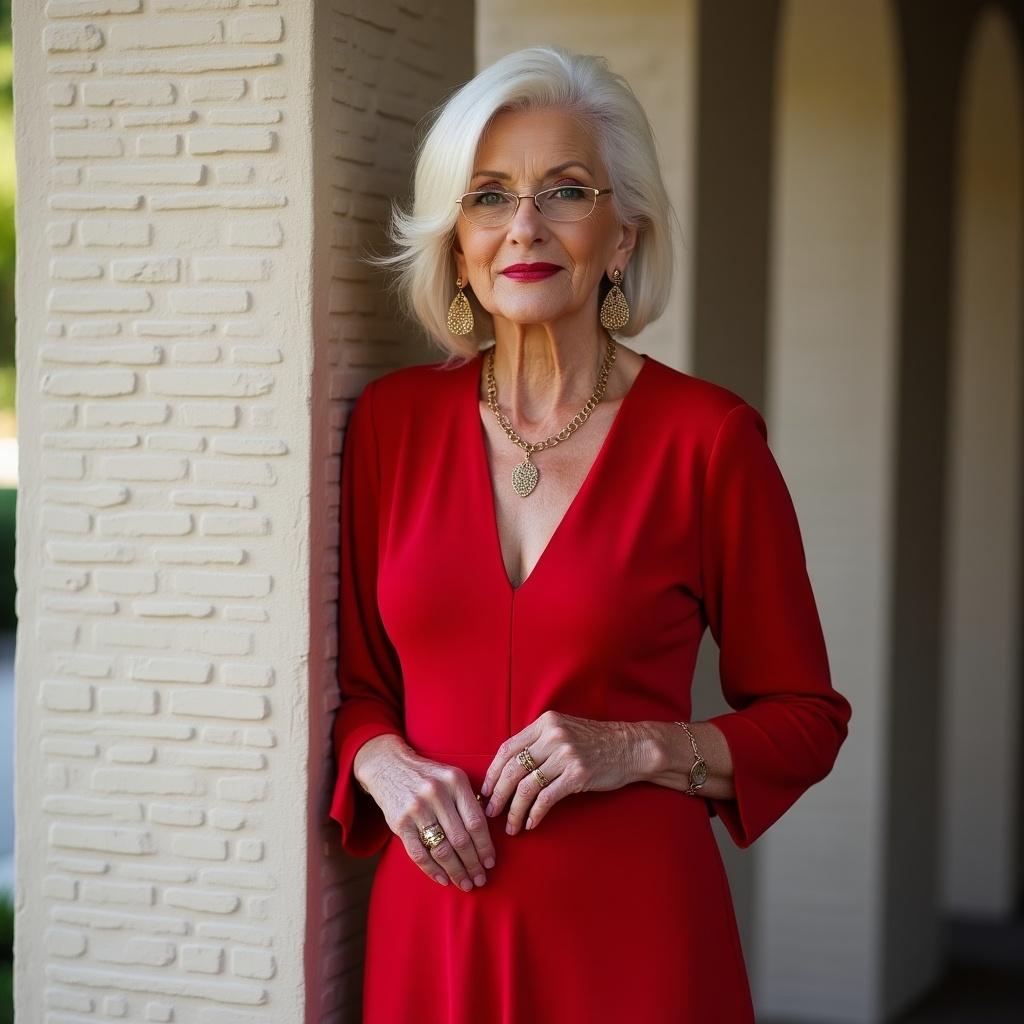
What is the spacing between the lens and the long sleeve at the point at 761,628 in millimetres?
2295

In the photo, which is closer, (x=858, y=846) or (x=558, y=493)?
(x=558, y=493)

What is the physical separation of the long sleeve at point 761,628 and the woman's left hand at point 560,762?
0.17 metres

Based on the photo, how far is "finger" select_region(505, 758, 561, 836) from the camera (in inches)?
85.0

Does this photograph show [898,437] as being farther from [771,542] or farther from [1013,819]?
[771,542]

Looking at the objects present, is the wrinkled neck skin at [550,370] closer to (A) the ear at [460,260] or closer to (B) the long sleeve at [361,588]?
(A) the ear at [460,260]

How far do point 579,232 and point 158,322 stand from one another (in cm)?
69

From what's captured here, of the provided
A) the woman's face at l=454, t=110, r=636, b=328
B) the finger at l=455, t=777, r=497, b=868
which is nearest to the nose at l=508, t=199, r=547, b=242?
the woman's face at l=454, t=110, r=636, b=328

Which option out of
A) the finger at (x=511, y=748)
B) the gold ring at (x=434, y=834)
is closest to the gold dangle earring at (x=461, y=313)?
the finger at (x=511, y=748)

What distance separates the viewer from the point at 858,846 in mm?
Result: 5453

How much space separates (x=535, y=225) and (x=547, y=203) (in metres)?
0.05

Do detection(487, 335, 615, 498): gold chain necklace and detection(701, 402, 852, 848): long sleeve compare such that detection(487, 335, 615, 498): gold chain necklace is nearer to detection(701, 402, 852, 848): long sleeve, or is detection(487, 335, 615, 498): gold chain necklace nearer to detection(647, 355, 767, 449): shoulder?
detection(647, 355, 767, 449): shoulder

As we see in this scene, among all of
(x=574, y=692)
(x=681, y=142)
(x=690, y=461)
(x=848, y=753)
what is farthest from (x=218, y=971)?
(x=848, y=753)

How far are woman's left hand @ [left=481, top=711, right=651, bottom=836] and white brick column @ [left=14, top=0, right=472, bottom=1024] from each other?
38cm

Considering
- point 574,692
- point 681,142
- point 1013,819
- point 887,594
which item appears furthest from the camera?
point 1013,819
